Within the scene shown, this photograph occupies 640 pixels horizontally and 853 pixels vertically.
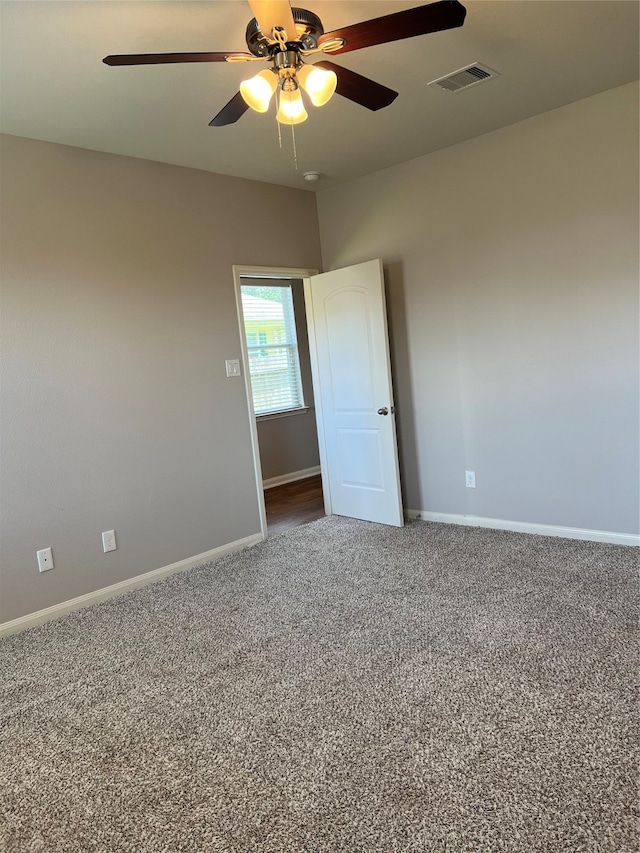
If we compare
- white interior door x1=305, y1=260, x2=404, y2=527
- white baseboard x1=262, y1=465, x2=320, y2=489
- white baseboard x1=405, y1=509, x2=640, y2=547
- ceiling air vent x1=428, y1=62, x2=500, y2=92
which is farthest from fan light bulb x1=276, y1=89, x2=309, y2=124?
white baseboard x1=262, y1=465, x2=320, y2=489

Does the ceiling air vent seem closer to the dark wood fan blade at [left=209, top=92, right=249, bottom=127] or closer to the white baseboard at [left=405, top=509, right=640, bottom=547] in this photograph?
the dark wood fan blade at [left=209, top=92, right=249, bottom=127]

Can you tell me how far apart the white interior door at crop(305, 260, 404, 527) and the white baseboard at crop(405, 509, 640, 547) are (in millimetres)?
289

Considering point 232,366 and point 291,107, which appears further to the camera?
point 232,366

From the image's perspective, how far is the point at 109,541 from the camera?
3383 millimetres

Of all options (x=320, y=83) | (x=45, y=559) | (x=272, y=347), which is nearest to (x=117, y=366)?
Answer: (x=45, y=559)

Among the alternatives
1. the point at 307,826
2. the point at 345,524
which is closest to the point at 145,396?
the point at 345,524

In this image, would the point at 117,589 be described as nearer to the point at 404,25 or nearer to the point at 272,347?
the point at 404,25

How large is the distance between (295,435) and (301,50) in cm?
469

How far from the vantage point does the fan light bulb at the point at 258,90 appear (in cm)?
187

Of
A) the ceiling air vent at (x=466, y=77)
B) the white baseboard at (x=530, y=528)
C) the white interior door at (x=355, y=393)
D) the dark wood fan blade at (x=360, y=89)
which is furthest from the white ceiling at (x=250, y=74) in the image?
the white baseboard at (x=530, y=528)

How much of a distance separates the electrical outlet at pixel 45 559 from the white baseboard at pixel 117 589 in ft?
0.76

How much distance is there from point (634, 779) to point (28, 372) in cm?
323

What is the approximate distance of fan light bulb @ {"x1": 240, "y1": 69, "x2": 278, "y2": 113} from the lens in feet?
6.13

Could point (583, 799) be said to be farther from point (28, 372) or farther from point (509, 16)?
point (28, 372)
